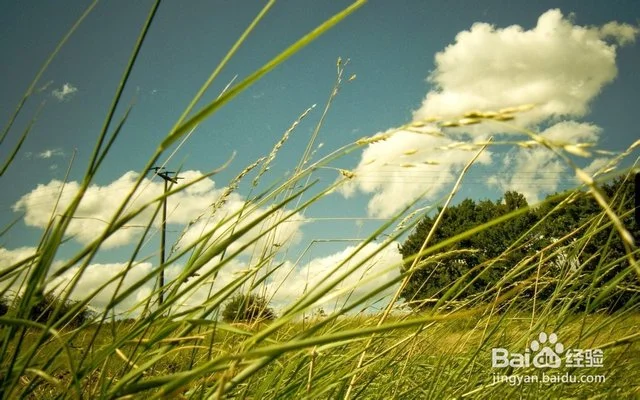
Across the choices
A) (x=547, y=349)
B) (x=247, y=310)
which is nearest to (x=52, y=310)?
(x=247, y=310)

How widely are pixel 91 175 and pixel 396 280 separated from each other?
507mm

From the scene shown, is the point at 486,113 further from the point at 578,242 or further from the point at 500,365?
the point at 500,365

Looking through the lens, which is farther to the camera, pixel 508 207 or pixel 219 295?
pixel 508 207

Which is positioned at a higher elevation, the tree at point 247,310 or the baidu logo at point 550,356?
the tree at point 247,310

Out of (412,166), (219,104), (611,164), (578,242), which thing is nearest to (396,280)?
(412,166)

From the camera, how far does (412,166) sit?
74cm

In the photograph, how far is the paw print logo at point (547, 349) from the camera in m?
1.40

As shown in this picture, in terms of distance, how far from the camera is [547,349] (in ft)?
4.72

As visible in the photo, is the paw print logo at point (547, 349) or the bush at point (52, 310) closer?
the bush at point (52, 310)

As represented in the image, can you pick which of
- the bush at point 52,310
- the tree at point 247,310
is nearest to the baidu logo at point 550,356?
the tree at point 247,310

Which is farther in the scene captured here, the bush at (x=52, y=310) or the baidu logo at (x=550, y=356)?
the baidu logo at (x=550, y=356)

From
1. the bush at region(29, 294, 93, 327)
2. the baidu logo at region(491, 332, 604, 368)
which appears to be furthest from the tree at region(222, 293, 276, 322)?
the baidu logo at region(491, 332, 604, 368)

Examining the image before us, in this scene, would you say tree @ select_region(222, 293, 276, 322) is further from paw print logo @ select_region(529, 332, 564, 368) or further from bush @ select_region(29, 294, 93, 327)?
paw print logo @ select_region(529, 332, 564, 368)

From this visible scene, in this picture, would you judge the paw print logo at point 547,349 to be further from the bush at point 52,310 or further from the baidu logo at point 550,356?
the bush at point 52,310
